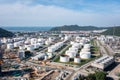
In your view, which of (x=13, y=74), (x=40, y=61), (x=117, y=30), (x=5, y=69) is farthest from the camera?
(x=117, y=30)

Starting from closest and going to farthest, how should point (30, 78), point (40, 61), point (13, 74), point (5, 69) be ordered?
point (30, 78) < point (13, 74) < point (5, 69) < point (40, 61)

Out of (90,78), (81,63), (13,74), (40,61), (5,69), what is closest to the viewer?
(90,78)

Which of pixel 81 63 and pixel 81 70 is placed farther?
pixel 81 63

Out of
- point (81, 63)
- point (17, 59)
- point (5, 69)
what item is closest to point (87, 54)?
point (81, 63)

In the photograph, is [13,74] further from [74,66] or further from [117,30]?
[117,30]

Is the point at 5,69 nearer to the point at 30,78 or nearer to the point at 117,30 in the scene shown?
the point at 30,78

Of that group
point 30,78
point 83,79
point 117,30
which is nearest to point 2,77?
point 30,78

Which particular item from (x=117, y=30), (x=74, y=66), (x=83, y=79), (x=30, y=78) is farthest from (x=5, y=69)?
(x=117, y=30)

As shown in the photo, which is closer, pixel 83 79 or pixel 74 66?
pixel 83 79

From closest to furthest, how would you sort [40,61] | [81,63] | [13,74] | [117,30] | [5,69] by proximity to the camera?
[13,74] → [5,69] → [81,63] → [40,61] → [117,30]
